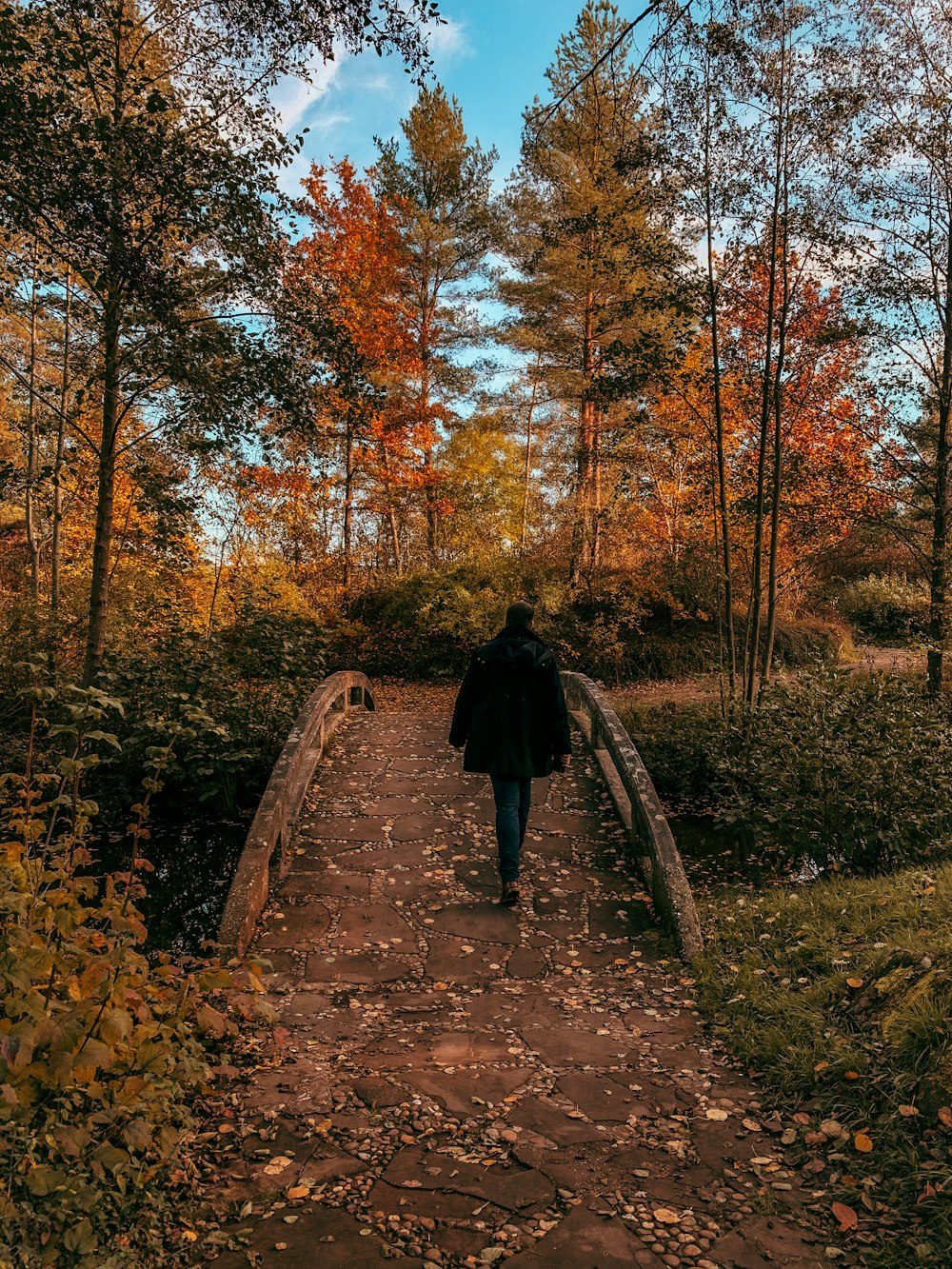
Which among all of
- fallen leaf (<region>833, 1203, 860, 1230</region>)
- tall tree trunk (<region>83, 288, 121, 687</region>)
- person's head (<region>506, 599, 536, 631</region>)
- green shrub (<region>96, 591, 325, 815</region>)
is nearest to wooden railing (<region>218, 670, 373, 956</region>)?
green shrub (<region>96, 591, 325, 815</region>)

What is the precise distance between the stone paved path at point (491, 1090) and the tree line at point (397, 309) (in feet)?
12.5

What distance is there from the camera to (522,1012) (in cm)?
416

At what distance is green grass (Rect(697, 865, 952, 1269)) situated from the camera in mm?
2533

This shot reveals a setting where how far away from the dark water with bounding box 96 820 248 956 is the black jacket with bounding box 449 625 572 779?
2.44 meters

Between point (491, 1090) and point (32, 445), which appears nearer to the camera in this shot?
→ point (491, 1090)

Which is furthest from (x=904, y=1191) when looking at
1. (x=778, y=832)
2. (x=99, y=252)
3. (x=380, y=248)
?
(x=380, y=248)

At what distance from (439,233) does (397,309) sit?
2.32 meters

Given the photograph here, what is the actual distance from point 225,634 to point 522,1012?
664 cm

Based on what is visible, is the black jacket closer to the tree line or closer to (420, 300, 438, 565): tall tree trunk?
the tree line

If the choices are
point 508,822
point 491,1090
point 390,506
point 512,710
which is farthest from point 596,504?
point 491,1090

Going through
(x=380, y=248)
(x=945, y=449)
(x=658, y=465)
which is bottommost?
(x=945, y=449)

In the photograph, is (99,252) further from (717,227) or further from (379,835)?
(717,227)

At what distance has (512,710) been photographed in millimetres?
5367

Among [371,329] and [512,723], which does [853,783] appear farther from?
[371,329]
